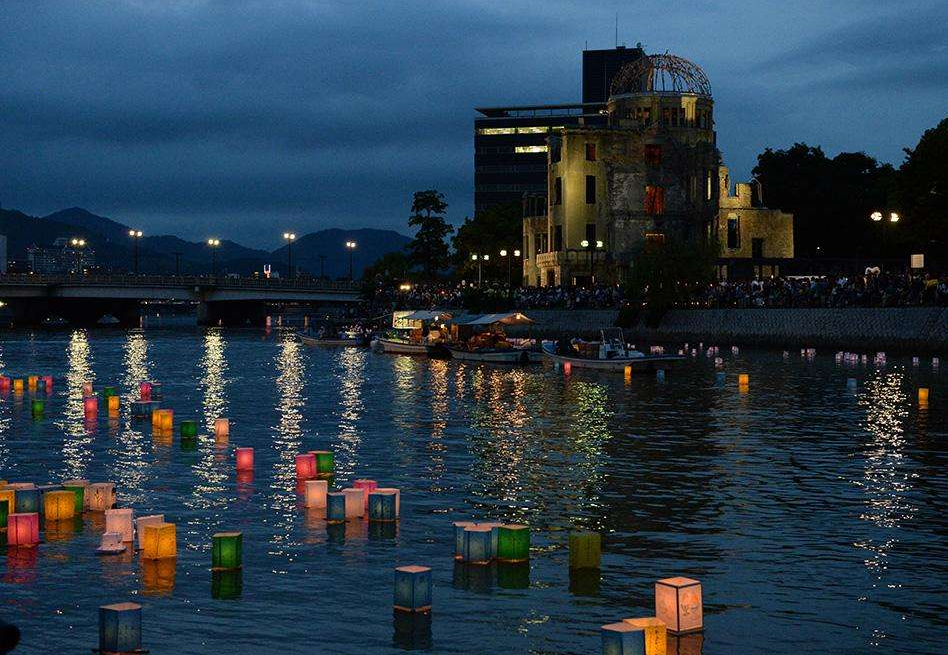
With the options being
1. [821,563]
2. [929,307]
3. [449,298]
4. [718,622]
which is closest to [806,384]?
[929,307]

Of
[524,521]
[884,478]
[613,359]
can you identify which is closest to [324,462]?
[524,521]

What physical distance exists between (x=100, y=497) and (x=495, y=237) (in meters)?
142

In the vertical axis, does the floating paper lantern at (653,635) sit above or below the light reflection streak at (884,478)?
above

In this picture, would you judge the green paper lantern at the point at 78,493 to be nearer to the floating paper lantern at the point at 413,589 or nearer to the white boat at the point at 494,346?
the floating paper lantern at the point at 413,589

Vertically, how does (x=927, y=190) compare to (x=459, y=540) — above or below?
above

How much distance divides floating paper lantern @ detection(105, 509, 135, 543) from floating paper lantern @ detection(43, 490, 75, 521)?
87.5 inches

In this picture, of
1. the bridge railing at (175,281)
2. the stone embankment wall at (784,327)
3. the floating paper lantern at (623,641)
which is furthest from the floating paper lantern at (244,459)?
the bridge railing at (175,281)

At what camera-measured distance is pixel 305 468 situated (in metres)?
26.5

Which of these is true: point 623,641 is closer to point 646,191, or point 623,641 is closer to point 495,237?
point 646,191

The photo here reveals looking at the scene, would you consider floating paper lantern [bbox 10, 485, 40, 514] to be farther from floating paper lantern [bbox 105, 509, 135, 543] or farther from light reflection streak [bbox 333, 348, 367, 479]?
light reflection streak [bbox 333, 348, 367, 479]

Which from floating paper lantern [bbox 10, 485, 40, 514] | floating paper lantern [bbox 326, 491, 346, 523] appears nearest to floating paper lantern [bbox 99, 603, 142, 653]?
floating paper lantern [bbox 326, 491, 346, 523]

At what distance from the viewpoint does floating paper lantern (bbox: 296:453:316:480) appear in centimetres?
2648

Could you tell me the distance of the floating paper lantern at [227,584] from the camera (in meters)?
16.7

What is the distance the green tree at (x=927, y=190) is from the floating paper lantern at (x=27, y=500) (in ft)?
241
